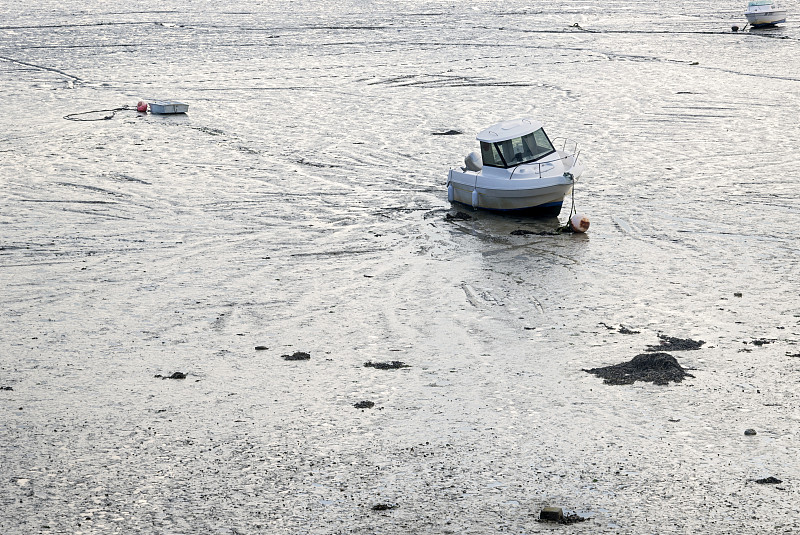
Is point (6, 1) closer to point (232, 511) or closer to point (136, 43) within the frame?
point (136, 43)

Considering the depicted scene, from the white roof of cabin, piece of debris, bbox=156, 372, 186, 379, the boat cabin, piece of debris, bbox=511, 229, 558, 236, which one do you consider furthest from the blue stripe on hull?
piece of debris, bbox=156, 372, 186, 379

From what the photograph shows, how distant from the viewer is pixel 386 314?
51.9ft

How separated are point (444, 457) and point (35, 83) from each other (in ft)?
103

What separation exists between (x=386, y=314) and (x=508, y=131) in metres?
7.01

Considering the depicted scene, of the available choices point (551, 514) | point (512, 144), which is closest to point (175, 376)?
point (551, 514)

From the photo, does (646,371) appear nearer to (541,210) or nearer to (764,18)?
(541,210)

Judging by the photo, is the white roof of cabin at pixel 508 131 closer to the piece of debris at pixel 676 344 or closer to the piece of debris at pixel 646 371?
the piece of debris at pixel 676 344

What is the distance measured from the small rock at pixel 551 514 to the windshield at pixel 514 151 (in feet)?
41.1

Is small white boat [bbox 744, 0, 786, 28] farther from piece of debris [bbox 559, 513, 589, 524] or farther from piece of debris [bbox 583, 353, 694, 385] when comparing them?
piece of debris [bbox 559, 513, 589, 524]

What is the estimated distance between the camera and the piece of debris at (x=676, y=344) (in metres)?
14.0

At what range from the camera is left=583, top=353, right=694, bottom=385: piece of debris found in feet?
42.0

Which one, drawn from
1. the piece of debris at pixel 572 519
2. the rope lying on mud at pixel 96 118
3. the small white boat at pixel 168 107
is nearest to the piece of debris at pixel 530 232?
the piece of debris at pixel 572 519

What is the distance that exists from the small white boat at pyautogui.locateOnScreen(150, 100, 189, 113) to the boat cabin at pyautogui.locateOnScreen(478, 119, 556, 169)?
13.3 metres

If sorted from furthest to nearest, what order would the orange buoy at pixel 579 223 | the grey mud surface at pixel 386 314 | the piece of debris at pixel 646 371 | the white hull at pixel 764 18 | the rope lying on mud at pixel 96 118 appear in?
the white hull at pixel 764 18, the rope lying on mud at pixel 96 118, the orange buoy at pixel 579 223, the piece of debris at pixel 646 371, the grey mud surface at pixel 386 314
